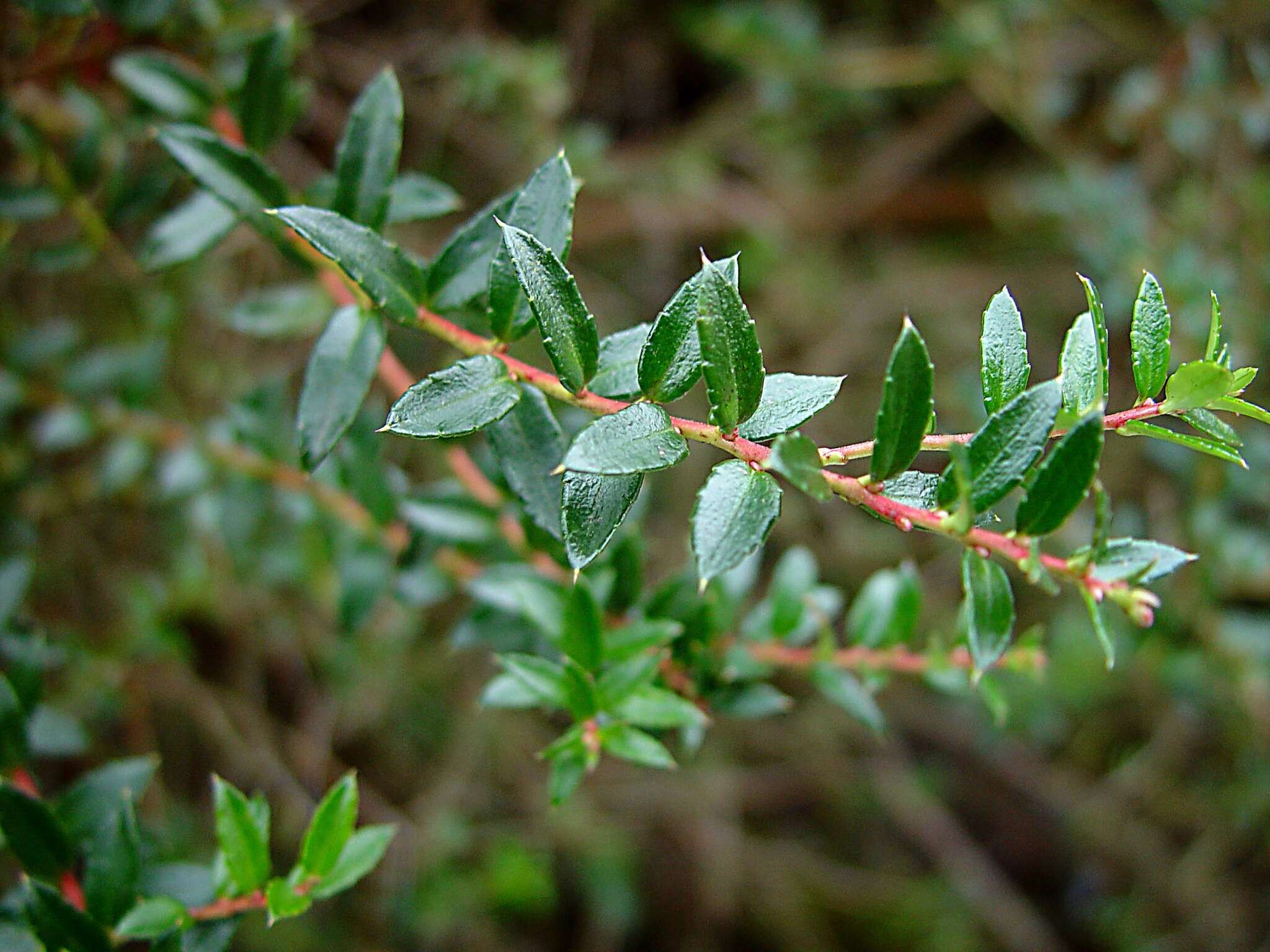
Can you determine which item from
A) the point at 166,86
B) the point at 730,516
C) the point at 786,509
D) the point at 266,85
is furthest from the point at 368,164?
the point at 786,509

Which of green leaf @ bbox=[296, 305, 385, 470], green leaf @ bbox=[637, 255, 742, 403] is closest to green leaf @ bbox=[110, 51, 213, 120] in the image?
green leaf @ bbox=[296, 305, 385, 470]

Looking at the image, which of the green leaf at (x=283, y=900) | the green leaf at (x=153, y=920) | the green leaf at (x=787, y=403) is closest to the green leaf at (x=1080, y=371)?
the green leaf at (x=787, y=403)

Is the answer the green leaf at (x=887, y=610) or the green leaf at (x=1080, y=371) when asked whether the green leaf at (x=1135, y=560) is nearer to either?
the green leaf at (x=1080, y=371)

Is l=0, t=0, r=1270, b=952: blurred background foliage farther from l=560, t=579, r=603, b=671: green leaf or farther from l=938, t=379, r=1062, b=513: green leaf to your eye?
l=938, t=379, r=1062, b=513: green leaf

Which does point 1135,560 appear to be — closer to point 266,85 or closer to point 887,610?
point 887,610

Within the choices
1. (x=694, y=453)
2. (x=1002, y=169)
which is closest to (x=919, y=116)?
(x=1002, y=169)

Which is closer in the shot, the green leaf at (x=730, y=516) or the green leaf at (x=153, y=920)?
the green leaf at (x=730, y=516)

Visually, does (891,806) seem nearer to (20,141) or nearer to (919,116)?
(919,116)
